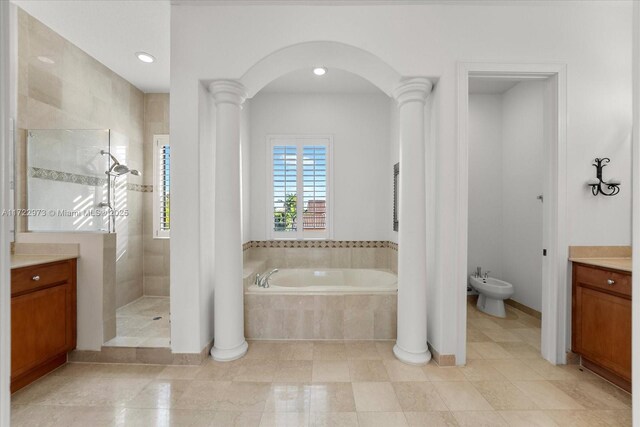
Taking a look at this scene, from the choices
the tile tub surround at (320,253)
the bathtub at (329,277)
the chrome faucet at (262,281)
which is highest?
the tile tub surround at (320,253)

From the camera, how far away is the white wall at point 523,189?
10.8 ft

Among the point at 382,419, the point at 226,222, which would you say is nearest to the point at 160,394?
the point at 226,222

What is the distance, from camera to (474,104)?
3.84 metres

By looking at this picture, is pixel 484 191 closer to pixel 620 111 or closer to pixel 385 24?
pixel 620 111

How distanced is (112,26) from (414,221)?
2889mm

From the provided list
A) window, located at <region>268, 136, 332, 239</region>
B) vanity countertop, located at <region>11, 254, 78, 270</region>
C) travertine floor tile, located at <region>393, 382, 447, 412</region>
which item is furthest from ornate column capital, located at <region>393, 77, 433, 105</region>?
vanity countertop, located at <region>11, 254, 78, 270</region>

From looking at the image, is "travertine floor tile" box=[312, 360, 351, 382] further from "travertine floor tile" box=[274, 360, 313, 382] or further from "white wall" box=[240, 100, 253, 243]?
"white wall" box=[240, 100, 253, 243]

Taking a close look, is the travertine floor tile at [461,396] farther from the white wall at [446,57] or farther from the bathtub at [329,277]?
the bathtub at [329,277]

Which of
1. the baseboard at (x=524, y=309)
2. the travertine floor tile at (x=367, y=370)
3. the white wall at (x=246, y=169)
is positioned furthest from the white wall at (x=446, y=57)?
the baseboard at (x=524, y=309)

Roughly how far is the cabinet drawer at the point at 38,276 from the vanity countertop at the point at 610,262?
3749mm

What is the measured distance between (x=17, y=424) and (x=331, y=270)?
2755 mm

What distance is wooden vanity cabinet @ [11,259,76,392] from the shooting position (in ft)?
6.00

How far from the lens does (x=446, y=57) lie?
224 cm

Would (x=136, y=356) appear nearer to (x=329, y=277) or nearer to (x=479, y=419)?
(x=329, y=277)
